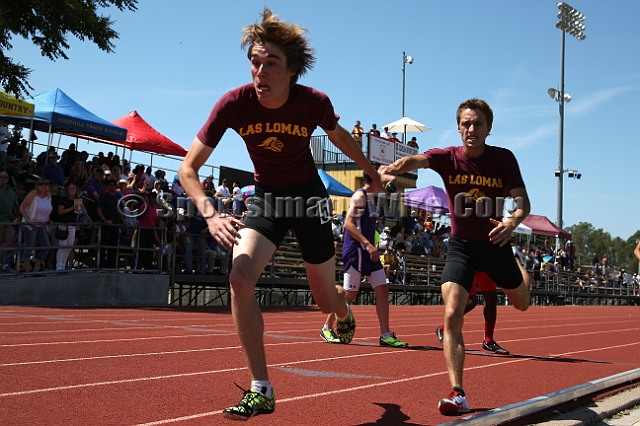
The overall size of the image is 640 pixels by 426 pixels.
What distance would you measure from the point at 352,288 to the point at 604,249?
138 m

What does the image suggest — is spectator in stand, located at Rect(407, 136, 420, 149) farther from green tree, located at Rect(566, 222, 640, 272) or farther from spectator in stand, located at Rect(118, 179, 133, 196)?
green tree, located at Rect(566, 222, 640, 272)

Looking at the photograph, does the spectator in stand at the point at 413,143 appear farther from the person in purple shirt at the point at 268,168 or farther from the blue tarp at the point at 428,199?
the person in purple shirt at the point at 268,168

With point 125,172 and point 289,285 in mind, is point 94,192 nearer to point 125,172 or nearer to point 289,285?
point 125,172

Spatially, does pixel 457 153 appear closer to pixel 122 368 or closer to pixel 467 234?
pixel 467 234

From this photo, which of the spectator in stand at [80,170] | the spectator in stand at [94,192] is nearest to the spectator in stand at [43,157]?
the spectator in stand at [80,170]

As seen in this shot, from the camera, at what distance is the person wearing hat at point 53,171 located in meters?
15.6

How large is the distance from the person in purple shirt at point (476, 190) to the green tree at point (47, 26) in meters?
13.4

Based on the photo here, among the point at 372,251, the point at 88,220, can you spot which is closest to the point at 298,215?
the point at 372,251

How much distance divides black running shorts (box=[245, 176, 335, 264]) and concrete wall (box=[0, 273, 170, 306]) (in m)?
9.78

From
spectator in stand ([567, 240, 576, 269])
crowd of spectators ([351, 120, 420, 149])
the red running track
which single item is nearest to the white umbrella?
crowd of spectators ([351, 120, 420, 149])

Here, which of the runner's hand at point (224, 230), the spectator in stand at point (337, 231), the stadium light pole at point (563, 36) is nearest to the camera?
the runner's hand at point (224, 230)

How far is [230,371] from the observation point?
6.04 metres

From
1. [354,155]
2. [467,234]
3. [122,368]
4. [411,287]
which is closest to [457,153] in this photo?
[467,234]

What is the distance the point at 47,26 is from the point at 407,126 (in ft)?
64.8
